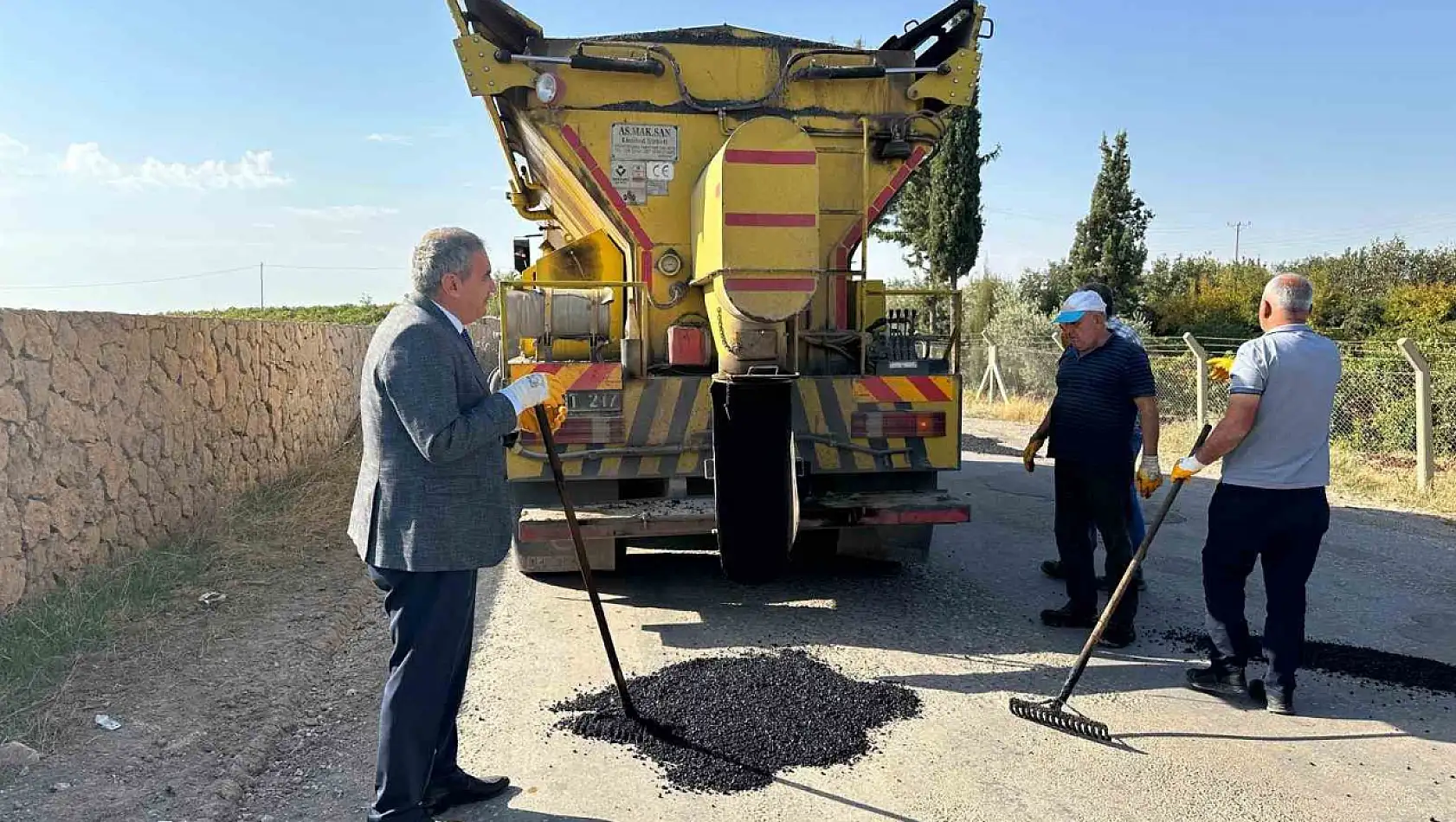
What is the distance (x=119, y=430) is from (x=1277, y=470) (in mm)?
6549

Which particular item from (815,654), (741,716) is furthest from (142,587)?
(815,654)

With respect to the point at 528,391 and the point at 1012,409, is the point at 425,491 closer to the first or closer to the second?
the point at 528,391

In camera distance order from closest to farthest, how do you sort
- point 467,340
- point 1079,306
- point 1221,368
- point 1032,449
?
point 467,340, point 1221,368, point 1079,306, point 1032,449

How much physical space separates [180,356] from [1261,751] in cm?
708

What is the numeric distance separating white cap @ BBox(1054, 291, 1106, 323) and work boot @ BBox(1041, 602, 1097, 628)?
1.60 m

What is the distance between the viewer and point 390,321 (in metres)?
3.00

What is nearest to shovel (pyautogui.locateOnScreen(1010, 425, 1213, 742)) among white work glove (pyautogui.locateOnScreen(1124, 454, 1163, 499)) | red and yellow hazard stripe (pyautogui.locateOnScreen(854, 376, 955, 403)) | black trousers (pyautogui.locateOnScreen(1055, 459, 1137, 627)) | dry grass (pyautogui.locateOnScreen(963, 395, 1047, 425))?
white work glove (pyautogui.locateOnScreen(1124, 454, 1163, 499))

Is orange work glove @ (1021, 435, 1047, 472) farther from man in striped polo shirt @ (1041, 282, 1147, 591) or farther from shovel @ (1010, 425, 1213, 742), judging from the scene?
shovel @ (1010, 425, 1213, 742)

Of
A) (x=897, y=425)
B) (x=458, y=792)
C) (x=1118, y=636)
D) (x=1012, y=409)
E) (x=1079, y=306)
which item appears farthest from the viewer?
(x=1012, y=409)

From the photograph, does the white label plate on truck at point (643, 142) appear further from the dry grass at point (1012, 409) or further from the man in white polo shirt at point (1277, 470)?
the dry grass at point (1012, 409)

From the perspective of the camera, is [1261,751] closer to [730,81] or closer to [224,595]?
[730,81]

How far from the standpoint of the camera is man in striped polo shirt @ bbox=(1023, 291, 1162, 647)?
488 cm

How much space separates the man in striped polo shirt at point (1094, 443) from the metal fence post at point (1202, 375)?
6.74 m

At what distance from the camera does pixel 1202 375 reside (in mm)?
11766
